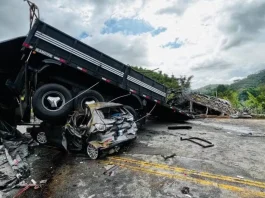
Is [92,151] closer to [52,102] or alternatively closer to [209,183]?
[52,102]

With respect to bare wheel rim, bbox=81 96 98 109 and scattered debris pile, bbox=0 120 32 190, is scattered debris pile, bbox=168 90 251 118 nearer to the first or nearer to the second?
bare wheel rim, bbox=81 96 98 109

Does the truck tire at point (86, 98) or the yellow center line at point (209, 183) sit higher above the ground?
the truck tire at point (86, 98)

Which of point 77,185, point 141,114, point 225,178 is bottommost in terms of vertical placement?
point 77,185

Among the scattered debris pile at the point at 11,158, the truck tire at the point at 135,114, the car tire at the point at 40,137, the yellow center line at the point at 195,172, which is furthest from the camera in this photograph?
the truck tire at the point at 135,114

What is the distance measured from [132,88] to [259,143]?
4.69m

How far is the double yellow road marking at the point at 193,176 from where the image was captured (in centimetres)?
396

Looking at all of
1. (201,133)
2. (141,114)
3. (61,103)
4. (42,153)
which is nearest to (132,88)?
(141,114)

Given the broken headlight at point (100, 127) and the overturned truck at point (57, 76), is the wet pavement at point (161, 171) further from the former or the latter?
the overturned truck at point (57, 76)

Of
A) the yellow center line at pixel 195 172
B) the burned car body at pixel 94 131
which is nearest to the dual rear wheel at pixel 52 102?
the burned car body at pixel 94 131

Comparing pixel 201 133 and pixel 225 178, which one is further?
pixel 201 133

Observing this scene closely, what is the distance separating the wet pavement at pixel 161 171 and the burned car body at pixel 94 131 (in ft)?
1.12

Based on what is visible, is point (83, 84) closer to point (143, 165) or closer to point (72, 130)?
point (72, 130)

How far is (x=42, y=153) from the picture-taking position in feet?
21.8

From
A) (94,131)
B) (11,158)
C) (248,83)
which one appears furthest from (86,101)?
(248,83)
